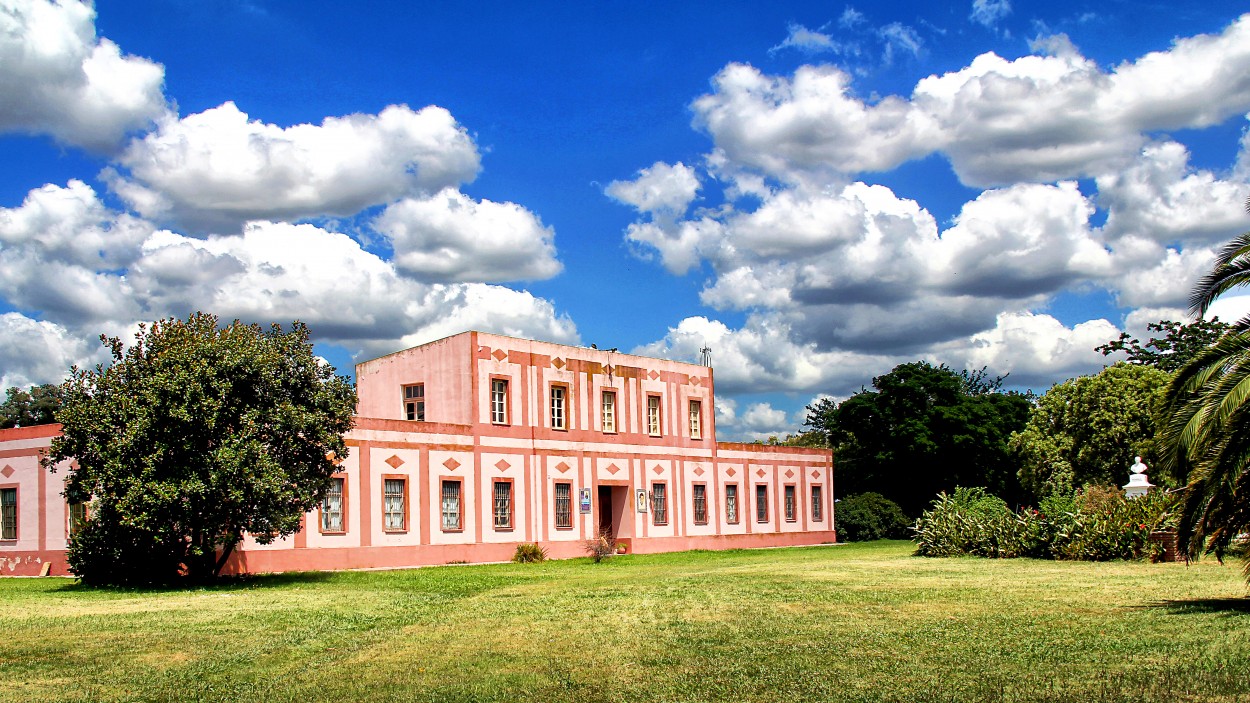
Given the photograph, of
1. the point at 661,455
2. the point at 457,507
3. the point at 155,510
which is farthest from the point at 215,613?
the point at 661,455

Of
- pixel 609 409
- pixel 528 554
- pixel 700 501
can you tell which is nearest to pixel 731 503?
pixel 700 501

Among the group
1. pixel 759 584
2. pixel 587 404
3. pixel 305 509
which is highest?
pixel 587 404

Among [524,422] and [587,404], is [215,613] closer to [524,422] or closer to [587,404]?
[524,422]

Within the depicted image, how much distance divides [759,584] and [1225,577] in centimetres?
751

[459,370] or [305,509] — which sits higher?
[459,370]

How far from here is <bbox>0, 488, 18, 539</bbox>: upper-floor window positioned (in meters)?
27.5

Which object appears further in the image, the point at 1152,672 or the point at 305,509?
the point at 305,509

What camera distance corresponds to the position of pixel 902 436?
166 ft

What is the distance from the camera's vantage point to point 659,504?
38.8 m

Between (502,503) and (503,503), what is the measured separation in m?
0.04

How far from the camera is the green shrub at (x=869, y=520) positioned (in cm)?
4731

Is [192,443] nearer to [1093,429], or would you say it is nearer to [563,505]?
[563,505]

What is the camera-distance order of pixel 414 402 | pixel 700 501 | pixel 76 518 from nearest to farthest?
pixel 76 518 → pixel 414 402 → pixel 700 501

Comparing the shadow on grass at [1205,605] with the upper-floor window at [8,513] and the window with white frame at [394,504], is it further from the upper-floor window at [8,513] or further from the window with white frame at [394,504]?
the upper-floor window at [8,513]
